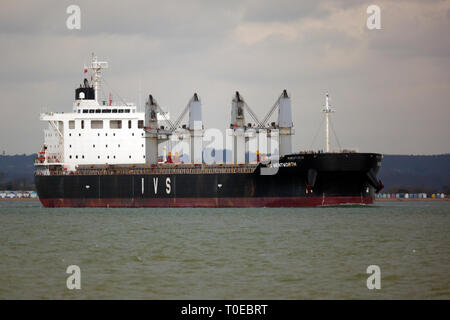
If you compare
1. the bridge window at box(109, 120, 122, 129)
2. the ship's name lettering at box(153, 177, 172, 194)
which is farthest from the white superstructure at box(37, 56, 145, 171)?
the ship's name lettering at box(153, 177, 172, 194)

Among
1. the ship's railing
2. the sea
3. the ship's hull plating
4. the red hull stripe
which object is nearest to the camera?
the sea

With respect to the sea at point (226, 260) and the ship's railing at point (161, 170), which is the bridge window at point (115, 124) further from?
the sea at point (226, 260)

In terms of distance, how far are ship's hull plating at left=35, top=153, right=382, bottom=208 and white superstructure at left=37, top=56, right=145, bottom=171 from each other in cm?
321

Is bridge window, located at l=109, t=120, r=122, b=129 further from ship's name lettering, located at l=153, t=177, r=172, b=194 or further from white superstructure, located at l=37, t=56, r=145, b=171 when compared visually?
ship's name lettering, located at l=153, t=177, r=172, b=194

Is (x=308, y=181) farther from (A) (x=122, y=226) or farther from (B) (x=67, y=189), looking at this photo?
(B) (x=67, y=189)

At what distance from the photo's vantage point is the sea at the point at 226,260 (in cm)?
1889

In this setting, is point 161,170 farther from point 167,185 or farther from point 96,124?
point 96,124

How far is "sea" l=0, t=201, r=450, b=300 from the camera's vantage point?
62.0 feet

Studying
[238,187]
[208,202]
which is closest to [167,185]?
[208,202]

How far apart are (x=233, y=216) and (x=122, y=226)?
928 centimetres

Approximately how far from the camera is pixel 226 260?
24.5 metres

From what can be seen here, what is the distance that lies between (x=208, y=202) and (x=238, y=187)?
285 centimetres

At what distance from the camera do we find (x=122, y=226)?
38625 millimetres
